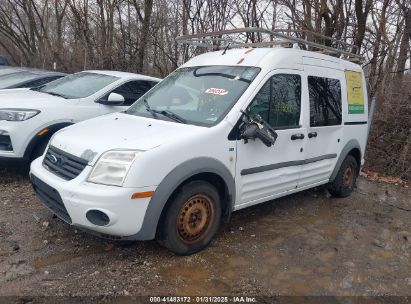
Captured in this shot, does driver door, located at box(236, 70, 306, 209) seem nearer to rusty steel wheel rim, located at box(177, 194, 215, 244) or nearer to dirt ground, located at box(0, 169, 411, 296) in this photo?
rusty steel wheel rim, located at box(177, 194, 215, 244)

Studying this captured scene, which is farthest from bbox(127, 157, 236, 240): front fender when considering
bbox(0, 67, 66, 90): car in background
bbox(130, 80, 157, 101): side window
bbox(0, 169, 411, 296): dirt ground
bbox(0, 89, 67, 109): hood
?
bbox(0, 67, 66, 90): car in background

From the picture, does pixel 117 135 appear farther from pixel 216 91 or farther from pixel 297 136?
pixel 297 136

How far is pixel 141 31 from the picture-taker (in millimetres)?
14523

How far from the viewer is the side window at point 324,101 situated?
494 centimetres

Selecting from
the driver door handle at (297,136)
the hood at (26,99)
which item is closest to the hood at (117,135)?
the driver door handle at (297,136)

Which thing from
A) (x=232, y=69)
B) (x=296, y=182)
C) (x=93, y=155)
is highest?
(x=232, y=69)

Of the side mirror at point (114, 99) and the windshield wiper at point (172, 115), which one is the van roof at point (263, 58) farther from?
the side mirror at point (114, 99)

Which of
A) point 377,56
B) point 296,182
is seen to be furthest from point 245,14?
point 296,182

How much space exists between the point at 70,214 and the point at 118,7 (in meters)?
13.6

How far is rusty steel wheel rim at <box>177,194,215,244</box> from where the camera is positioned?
3652 mm

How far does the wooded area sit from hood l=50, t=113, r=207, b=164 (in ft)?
21.1

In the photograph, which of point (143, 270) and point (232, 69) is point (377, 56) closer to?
point (232, 69)

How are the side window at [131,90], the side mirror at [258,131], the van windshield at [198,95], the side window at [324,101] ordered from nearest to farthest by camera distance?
the side mirror at [258,131] < the van windshield at [198,95] < the side window at [324,101] < the side window at [131,90]

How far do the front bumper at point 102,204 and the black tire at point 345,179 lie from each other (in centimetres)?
350
